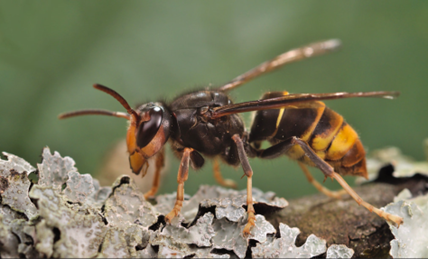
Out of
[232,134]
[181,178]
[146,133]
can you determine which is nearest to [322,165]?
[232,134]

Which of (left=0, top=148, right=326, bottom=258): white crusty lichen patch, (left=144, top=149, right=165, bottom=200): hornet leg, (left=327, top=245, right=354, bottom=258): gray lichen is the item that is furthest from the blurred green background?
(left=327, top=245, right=354, bottom=258): gray lichen

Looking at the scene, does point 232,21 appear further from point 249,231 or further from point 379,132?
point 249,231

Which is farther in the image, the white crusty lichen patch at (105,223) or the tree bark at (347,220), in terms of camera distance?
the tree bark at (347,220)

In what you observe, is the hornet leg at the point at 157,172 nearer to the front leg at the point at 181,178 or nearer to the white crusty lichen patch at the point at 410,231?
the front leg at the point at 181,178

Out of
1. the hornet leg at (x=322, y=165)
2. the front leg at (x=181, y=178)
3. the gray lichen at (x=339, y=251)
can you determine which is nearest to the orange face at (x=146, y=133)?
the front leg at (x=181, y=178)

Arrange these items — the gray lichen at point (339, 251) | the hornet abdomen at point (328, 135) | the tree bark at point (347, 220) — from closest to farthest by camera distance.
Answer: the gray lichen at point (339, 251) → the tree bark at point (347, 220) → the hornet abdomen at point (328, 135)

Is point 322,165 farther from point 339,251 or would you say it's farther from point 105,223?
point 105,223
